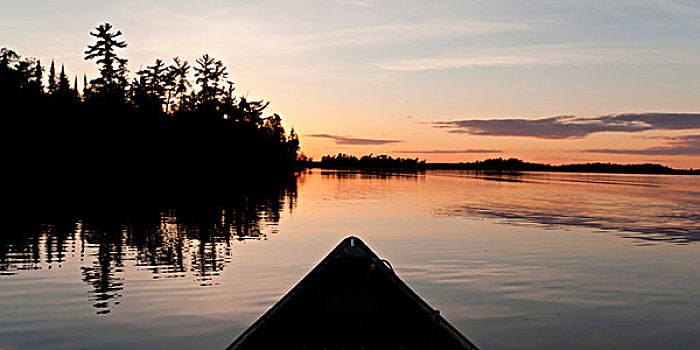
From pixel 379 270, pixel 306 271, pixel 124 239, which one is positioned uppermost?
pixel 379 270

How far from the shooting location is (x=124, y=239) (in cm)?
2462

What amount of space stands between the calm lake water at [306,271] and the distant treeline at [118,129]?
36249 mm

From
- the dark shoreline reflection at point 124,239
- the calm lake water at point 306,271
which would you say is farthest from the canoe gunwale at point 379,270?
the dark shoreline reflection at point 124,239

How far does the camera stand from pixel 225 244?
2458 centimetres

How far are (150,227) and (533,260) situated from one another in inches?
733

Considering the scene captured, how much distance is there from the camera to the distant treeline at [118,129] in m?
64.2

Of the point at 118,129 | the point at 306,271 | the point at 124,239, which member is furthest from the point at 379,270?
the point at 118,129

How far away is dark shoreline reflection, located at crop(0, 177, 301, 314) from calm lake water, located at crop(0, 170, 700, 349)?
0.09 meters

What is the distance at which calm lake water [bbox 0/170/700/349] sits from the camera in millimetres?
12312

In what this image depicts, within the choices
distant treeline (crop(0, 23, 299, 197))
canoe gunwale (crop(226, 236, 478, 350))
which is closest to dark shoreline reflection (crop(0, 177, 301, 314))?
canoe gunwale (crop(226, 236, 478, 350))

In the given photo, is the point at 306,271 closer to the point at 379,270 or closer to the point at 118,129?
the point at 379,270

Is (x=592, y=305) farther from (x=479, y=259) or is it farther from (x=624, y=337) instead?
(x=479, y=259)

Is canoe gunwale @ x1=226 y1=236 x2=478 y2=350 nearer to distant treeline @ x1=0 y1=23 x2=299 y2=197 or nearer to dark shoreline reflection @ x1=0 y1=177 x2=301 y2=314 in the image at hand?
dark shoreline reflection @ x1=0 y1=177 x2=301 y2=314

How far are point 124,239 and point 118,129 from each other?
182 feet
